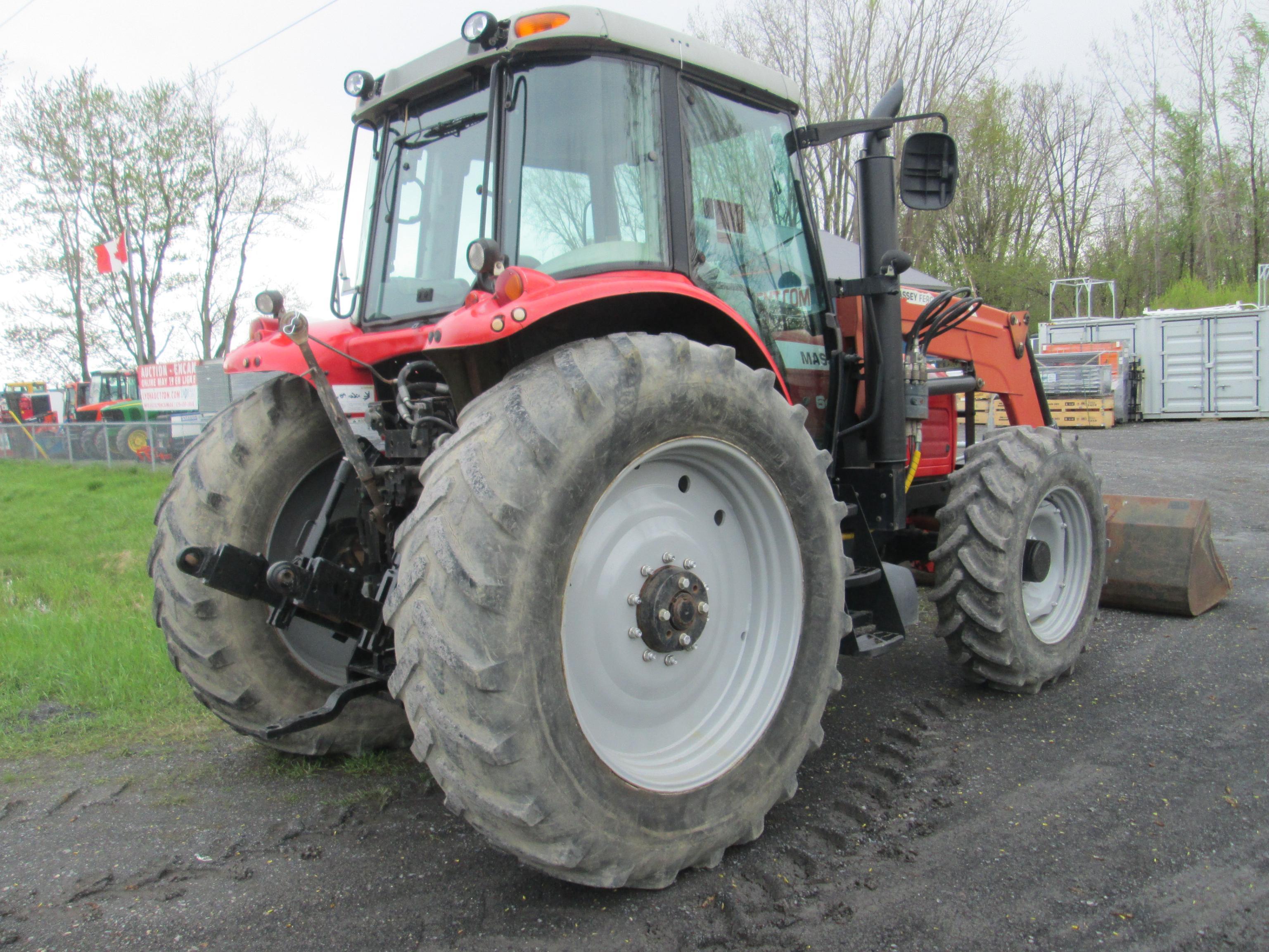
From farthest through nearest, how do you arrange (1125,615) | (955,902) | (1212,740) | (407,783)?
(1125,615), (1212,740), (407,783), (955,902)

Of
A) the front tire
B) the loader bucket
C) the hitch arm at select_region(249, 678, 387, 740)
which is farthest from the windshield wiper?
the loader bucket

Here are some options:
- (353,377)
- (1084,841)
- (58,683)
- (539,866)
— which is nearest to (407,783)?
(539,866)

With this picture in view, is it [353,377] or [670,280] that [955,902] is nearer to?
[670,280]

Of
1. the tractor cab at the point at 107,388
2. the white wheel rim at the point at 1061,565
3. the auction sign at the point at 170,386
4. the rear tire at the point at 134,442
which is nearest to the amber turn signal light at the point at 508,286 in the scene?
the white wheel rim at the point at 1061,565

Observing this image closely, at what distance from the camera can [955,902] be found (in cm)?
247

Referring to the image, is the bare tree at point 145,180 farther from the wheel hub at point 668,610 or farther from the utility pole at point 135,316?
the wheel hub at point 668,610

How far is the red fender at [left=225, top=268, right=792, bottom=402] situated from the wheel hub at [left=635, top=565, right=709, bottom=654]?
0.71 metres

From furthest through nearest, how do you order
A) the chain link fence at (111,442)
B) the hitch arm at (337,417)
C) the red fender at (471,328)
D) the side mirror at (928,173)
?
the chain link fence at (111,442) < the side mirror at (928,173) < the hitch arm at (337,417) < the red fender at (471,328)

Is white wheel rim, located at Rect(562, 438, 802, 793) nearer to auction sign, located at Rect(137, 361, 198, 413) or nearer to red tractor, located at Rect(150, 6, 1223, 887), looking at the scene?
red tractor, located at Rect(150, 6, 1223, 887)

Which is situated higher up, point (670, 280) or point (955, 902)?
point (670, 280)

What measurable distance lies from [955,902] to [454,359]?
2.07 m

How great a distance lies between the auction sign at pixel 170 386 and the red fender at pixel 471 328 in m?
17.2

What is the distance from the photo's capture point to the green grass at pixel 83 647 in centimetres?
412

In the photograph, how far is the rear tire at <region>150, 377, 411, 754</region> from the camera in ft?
10.3
